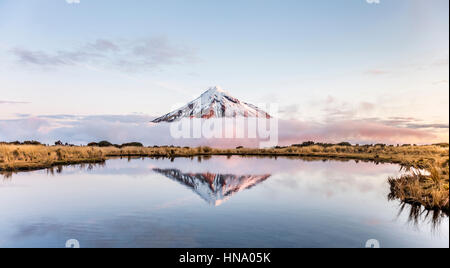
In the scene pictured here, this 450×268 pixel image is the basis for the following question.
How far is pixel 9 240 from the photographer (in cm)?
770

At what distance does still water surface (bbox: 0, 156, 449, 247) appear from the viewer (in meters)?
7.73

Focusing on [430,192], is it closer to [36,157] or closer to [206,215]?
[206,215]

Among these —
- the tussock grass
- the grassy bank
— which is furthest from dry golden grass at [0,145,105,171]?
the tussock grass

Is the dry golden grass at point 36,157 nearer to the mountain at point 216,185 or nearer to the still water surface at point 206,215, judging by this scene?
the still water surface at point 206,215

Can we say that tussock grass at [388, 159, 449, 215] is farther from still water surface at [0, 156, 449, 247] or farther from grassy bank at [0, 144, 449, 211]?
still water surface at [0, 156, 449, 247]

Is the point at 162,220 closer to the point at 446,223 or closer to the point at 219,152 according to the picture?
the point at 446,223

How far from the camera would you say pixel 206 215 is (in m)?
9.91

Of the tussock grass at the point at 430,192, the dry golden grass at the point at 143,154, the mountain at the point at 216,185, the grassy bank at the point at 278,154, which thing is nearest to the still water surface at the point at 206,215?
the mountain at the point at 216,185

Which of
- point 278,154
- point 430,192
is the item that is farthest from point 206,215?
point 278,154

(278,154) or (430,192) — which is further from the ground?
(278,154)

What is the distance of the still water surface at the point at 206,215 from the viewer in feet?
25.4

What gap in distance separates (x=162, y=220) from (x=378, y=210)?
23.8 feet

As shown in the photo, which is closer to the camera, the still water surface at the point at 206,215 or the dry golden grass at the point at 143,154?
the still water surface at the point at 206,215
